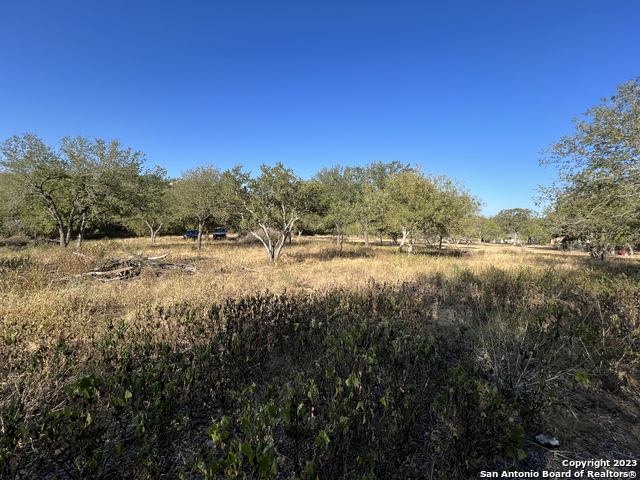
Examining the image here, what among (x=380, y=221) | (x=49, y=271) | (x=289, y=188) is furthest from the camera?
(x=380, y=221)

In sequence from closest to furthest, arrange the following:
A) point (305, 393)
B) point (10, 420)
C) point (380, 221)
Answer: point (10, 420) < point (305, 393) < point (380, 221)

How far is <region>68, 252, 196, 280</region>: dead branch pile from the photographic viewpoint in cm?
823

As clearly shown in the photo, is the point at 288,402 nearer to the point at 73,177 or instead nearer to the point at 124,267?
the point at 124,267

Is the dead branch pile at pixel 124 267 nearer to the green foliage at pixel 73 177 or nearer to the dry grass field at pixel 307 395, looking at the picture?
the dry grass field at pixel 307 395

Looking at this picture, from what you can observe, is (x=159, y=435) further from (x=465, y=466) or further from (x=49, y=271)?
(x=49, y=271)

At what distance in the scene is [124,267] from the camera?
898 cm

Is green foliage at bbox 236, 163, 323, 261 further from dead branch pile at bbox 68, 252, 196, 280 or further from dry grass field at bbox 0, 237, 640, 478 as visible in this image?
dry grass field at bbox 0, 237, 640, 478

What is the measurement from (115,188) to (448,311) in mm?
19361

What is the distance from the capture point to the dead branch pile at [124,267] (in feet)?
27.0

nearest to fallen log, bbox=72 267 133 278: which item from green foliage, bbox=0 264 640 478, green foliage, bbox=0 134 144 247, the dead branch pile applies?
the dead branch pile

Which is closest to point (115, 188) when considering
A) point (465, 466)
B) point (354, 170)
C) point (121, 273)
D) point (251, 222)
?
point (251, 222)

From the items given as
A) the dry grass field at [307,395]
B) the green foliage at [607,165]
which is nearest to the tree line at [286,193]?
the green foliage at [607,165]

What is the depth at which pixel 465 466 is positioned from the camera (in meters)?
1.82

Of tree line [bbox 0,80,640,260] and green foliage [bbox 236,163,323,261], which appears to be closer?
tree line [bbox 0,80,640,260]
